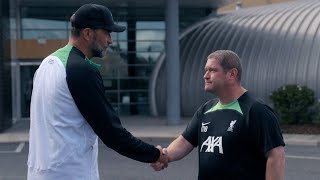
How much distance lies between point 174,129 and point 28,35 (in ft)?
30.7

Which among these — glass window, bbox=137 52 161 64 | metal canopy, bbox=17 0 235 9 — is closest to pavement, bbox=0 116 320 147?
glass window, bbox=137 52 161 64

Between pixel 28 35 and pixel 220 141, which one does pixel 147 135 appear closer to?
pixel 28 35

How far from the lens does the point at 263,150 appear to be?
3.80 m

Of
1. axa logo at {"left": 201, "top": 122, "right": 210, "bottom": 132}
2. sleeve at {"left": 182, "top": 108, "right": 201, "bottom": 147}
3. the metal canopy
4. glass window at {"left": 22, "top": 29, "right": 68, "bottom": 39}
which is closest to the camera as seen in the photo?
axa logo at {"left": 201, "top": 122, "right": 210, "bottom": 132}

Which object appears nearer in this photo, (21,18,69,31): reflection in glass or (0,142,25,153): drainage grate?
(0,142,25,153): drainage grate

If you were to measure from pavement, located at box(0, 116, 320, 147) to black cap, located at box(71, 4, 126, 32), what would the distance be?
13876mm

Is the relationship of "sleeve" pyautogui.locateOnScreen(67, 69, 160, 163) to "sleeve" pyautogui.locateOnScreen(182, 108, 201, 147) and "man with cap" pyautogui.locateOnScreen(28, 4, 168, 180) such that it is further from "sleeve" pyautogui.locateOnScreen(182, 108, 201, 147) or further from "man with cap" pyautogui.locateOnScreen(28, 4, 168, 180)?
"sleeve" pyautogui.locateOnScreen(182, 108, 201, 147)

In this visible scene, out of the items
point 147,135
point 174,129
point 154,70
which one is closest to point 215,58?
point 147,135

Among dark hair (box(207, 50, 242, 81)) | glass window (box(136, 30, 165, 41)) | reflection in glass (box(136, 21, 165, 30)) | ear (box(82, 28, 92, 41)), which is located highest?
ear (box(82, 28, 92, 41))

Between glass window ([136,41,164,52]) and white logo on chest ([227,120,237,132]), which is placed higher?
white logo on chest ([227,120,237,132])

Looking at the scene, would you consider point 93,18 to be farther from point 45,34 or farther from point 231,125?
point 45,34

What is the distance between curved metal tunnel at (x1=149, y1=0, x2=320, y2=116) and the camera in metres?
22.6

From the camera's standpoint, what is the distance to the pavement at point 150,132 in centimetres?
1752

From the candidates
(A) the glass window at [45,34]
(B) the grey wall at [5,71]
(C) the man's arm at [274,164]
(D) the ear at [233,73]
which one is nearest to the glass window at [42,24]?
(A) the glass window at [45,34]
